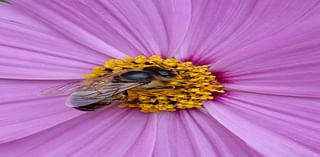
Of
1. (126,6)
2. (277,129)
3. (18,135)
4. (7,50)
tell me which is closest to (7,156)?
(18,135)

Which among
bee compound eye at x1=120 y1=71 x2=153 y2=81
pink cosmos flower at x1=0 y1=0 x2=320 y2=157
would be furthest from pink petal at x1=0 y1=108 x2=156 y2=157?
bee compound eye at x1=120 y1=71 x2=153 y2=81

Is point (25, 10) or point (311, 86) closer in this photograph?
point (311, 86)

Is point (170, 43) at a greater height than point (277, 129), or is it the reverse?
point (170, 43)

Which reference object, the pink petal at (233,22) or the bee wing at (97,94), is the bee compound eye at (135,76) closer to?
the bee wing at (97,94)

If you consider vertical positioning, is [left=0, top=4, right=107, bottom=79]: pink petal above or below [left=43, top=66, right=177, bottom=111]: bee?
above

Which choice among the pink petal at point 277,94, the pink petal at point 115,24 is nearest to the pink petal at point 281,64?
the pink petal at point 277,94

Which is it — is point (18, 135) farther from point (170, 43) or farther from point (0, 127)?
point (170, 43)

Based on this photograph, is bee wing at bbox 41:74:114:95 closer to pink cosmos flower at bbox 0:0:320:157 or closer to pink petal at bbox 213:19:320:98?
pink cosmos flower at bbox 0:0:320:157
